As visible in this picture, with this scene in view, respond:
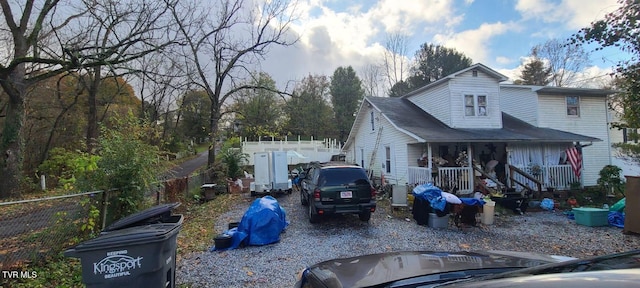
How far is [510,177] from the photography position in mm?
14055

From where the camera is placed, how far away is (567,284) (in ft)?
3.51

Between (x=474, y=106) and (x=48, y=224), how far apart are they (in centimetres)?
1629

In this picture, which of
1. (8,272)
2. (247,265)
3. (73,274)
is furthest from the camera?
(247,265)

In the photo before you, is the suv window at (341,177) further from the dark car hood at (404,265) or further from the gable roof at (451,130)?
the dark car hood at (404,265)

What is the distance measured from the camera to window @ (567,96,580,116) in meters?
17.2

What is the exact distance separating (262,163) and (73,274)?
9.34 meters

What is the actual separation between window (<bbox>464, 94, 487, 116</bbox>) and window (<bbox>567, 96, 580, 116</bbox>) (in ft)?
18.6

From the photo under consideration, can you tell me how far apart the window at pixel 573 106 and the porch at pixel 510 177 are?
472 cm

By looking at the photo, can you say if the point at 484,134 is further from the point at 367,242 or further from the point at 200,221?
the point at 200,221

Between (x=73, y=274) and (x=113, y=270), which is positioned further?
(x=73, y=274)

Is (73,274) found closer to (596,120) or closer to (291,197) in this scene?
(291,197)

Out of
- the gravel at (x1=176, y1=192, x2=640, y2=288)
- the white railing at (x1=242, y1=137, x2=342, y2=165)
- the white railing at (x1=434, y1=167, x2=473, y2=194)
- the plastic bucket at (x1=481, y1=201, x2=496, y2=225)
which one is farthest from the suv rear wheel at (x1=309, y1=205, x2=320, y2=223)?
the white railing at (x1=242, y1=137, x2=342, y2=165)

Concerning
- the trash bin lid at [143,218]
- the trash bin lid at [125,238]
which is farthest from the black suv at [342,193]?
the trash bin lid at [125,238]


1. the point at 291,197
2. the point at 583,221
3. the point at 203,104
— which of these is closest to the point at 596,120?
the point at 583,221
